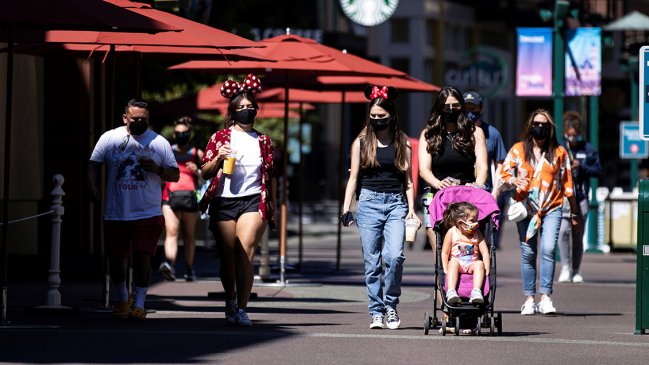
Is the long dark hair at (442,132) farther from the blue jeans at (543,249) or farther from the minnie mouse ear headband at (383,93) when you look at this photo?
the blue jeans at (543,249)

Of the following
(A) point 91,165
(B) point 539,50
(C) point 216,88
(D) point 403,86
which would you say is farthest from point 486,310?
(B) point 539,50

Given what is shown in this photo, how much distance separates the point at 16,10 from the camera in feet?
39.1

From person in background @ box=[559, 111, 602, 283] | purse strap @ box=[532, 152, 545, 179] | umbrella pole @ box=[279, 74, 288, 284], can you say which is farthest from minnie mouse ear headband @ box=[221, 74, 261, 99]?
person in background @ box=[559, 111, 602, 283]

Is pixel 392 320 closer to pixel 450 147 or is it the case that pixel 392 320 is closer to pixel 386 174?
pixel 386 174

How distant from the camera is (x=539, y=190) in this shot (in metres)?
14.7

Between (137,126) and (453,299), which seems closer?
(453,299)

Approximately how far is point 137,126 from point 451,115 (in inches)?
96.2

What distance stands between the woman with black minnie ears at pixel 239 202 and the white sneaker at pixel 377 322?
0.95 meters

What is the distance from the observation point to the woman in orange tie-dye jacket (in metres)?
14.7

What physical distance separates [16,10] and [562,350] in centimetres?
439

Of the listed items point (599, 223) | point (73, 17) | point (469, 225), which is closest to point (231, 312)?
point (469, 225)

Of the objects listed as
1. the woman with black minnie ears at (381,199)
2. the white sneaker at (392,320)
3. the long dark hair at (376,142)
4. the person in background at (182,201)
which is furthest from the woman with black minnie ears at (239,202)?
the person in background at (182,201)

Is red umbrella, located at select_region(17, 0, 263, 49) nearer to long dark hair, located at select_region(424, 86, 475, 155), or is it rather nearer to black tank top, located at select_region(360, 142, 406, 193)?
black tank top, located at select_region(360, 142, 406, 193)

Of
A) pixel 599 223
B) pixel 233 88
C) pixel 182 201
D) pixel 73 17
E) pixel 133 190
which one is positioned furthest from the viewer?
pixel 599 223
